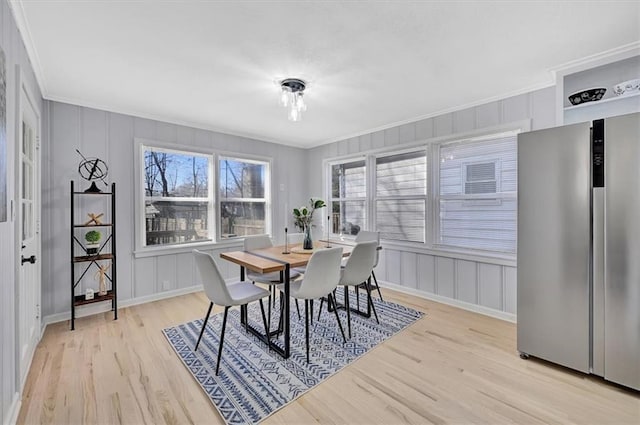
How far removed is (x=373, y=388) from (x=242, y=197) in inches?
138

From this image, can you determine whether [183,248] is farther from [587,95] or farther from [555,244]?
[587,95]

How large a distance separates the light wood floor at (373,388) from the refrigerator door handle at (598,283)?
0.21 meters

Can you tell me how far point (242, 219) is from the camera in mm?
4719

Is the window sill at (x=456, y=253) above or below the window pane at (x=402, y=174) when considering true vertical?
below

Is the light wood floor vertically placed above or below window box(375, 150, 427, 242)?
below

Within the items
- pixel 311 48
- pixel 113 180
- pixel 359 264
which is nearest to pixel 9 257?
pixel 113 180

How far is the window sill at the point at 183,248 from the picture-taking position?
3649mm

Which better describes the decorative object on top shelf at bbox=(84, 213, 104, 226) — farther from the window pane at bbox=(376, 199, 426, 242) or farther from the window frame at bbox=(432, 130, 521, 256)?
the window frame at bbox=(432, 130, 521, 256)

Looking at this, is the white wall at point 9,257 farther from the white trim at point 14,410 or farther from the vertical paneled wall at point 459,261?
the vertical paneled wall at point 459,261

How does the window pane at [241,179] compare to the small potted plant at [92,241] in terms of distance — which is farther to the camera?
the window pane at [241,179]

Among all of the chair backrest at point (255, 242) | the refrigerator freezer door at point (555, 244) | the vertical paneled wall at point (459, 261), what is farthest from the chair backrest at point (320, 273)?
the vertical paneled wall at point (459, 261)

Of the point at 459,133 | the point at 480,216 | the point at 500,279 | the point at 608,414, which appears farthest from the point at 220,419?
the point at 459,133

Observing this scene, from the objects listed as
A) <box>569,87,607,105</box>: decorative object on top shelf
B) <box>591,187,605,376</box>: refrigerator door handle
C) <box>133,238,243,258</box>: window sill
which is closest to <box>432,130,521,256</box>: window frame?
<box>569,87,607,105</box>: decorative object on top shelf

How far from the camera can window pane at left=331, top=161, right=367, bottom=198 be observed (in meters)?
4.71
